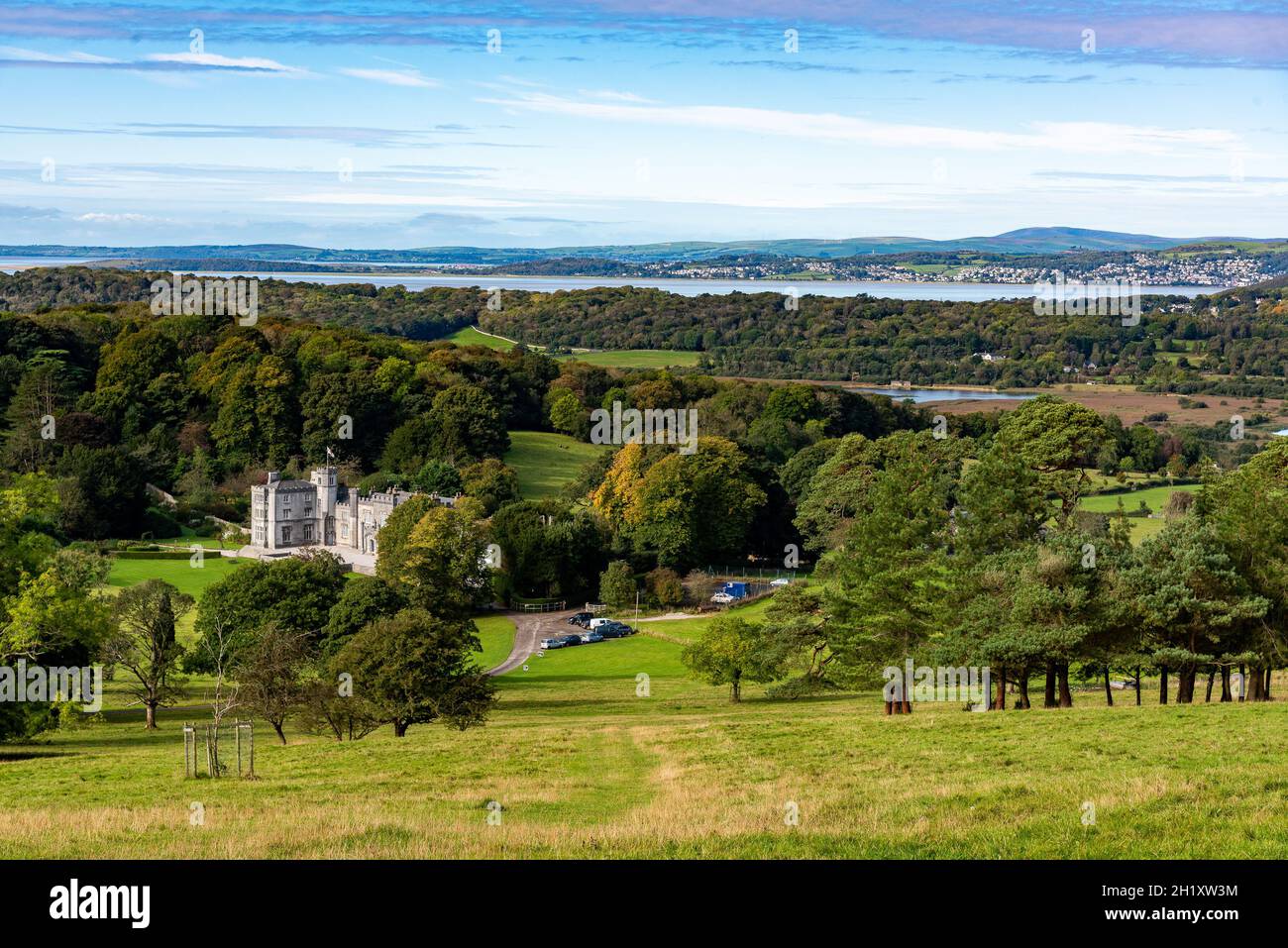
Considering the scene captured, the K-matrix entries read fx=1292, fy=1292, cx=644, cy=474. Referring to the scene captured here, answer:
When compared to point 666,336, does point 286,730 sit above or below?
below

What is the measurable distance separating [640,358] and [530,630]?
99013mm

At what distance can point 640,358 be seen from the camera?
160m

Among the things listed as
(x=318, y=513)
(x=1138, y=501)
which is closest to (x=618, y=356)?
(x=318, y=513)

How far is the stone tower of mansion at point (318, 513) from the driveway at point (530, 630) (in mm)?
12394

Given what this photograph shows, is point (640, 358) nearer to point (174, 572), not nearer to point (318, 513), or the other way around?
point (318, 513)

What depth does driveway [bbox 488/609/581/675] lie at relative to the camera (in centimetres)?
5475

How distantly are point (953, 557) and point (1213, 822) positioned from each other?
20.7 meters

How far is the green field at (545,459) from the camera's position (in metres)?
94.4

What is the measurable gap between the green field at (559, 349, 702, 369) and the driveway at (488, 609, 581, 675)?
77699 mm

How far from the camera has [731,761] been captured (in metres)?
23.2

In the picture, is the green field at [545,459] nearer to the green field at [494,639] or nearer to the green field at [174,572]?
the green field at [174,572]

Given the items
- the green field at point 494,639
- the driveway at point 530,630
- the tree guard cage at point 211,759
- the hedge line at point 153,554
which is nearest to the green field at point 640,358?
the hedge line at point 153,554

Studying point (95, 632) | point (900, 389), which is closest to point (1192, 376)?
point (900, 389)
